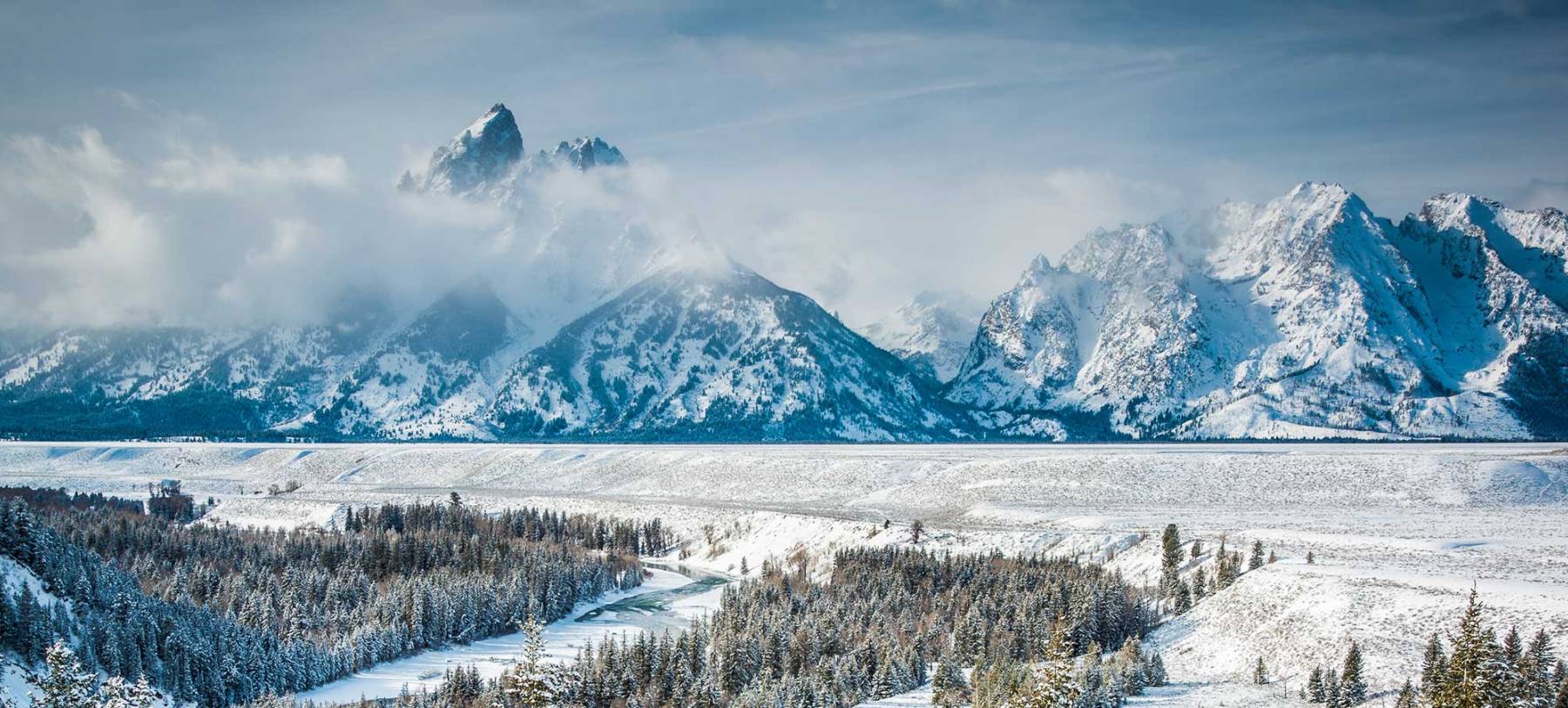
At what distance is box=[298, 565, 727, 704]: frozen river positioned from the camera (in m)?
76.2

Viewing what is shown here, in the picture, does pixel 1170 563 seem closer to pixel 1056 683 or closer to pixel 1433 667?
pixel 1433 667

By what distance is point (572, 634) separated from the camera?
91.9 m

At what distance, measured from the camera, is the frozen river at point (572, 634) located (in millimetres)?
76250

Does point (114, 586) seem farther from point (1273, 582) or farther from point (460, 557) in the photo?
point (1273, 582)

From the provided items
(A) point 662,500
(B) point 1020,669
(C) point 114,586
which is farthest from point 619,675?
(A) point 662,500

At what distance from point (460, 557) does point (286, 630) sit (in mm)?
29006

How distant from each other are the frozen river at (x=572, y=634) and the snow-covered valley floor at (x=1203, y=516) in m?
11.4

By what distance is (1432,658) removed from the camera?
49188 millimetres

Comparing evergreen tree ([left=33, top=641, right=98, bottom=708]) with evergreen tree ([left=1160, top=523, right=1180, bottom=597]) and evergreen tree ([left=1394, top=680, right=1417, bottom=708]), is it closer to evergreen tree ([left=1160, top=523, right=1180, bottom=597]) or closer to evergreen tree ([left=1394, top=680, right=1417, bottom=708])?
evergreen tree ([left=1394, top=680, right=1417, bottom=708])

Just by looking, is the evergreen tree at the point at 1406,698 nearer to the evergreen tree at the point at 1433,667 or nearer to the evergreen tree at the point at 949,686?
the evergreen tree at the point at 1433,667

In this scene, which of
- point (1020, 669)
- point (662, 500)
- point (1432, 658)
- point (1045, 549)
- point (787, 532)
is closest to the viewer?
point (1432, 658)

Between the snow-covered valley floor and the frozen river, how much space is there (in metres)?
11.4

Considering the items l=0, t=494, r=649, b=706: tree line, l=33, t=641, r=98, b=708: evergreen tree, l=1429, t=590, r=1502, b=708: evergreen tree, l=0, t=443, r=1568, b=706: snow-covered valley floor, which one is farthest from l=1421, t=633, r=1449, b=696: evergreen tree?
l=0, t=494, r=649, b=706: tree line

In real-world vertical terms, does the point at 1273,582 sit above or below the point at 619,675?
above
